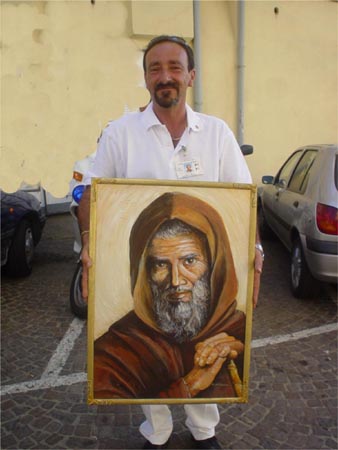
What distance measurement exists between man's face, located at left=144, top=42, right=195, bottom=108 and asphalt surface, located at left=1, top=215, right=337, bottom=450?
195 centimetres

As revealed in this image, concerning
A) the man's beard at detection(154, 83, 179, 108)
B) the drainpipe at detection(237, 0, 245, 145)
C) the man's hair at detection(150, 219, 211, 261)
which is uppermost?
the drainpipe at detection(237, 0, 245, 145)

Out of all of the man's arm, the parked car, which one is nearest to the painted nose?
the man's arm

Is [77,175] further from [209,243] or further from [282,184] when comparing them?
[282,184]

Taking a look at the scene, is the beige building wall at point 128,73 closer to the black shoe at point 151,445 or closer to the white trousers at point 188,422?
the white trousers at point 188,422

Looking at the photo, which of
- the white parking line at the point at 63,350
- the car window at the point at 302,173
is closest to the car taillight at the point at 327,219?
the car window at the point at 302,173

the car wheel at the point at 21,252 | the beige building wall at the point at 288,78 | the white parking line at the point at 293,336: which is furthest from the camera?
the beige building wall at the point at 288,78

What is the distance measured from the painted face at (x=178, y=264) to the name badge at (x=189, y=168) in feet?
0.97

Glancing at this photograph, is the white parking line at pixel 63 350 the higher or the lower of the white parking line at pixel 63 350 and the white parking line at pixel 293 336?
the higher

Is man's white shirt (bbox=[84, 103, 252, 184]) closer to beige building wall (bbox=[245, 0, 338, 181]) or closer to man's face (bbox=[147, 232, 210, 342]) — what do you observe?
man's face (bbox=[147, 232, 210, 342])

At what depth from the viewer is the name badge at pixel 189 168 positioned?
2.00m

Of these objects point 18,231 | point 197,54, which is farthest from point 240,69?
point 18,231

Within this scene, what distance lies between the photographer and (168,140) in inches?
79.4

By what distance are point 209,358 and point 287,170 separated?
443cm

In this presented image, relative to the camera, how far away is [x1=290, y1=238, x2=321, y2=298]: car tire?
4.54 meters
